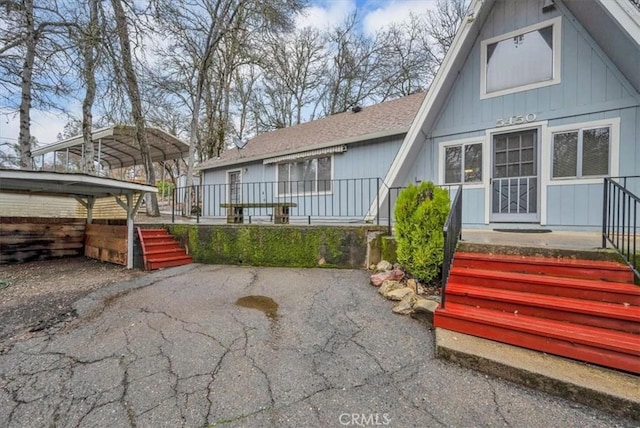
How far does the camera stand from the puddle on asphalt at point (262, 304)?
3.94m

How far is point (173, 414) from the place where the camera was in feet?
6.98

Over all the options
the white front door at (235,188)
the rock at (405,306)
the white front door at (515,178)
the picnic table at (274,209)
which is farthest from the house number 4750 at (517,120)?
the white front door at (235,188)

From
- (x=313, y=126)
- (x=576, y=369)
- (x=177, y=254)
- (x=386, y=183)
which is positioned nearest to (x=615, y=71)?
(x=386, y=183)

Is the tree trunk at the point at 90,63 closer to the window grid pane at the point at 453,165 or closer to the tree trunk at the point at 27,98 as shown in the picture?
the tree trunk at the point at 27,98

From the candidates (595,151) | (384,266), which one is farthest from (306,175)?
(595,151)

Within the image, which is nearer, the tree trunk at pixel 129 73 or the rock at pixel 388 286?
the rock at pixel 388 286

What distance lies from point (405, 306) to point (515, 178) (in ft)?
13.5

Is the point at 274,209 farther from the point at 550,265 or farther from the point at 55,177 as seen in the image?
the point at 550,265

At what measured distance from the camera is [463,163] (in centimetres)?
643

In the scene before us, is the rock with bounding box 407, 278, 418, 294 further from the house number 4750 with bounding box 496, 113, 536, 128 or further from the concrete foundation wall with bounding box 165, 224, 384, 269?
the house number 4750 with bounding box 496, 113, 536, 128

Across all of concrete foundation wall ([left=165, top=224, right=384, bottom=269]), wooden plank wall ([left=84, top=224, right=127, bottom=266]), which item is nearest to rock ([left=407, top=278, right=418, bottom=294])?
concrete foundation wall ([left=165, top=224, right=384, bottom=269])

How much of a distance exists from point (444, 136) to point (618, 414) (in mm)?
5740

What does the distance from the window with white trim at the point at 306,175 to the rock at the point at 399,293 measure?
520 cm

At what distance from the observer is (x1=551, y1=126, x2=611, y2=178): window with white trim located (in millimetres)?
5109
